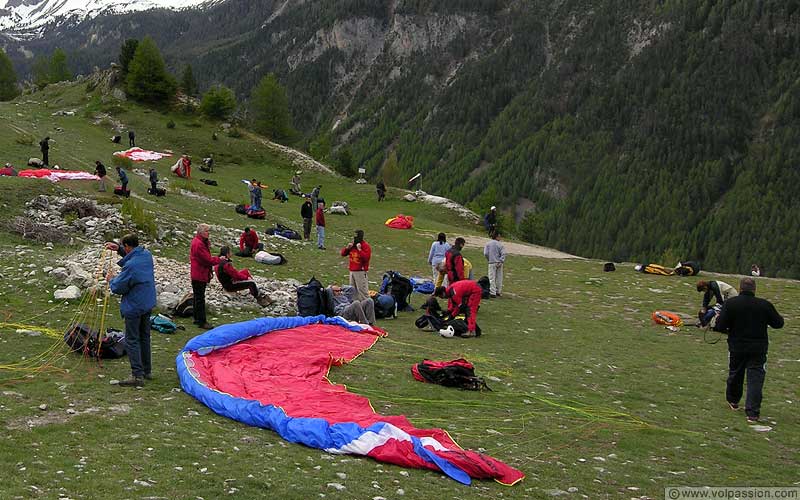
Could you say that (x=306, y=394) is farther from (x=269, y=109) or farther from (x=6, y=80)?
(x=6, y=80)

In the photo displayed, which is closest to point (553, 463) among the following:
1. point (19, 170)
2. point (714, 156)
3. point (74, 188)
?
point (74, 188)

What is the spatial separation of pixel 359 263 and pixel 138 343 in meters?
8.92

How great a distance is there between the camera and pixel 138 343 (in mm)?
11406

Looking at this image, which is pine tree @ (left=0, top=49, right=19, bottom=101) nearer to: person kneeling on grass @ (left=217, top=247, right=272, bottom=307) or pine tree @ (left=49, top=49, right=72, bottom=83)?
pine tree @ (left=49, top=49, right=72, bottom=83)

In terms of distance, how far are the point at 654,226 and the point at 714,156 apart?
33.1 m

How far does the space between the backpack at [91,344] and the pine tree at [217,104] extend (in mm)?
59370

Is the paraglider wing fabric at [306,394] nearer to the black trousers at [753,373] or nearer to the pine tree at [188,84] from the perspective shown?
the black trousers at [753,373]

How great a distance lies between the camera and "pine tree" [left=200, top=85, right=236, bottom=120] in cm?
6925

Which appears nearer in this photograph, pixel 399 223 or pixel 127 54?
pixel 399 223

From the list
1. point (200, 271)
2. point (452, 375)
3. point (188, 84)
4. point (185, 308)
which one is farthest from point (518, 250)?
point (188, 84)

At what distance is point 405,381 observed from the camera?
13.3 meters

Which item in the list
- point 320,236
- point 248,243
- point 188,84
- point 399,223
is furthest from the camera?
point 188,84

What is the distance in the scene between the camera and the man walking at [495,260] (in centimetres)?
2398

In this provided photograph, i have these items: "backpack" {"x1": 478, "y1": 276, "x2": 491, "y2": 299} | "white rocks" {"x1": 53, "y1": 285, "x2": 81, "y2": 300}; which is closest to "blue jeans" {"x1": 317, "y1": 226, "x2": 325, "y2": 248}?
"backpack" {"x1": 478, "y1": 276, "x2": 491, "y2": 299}
